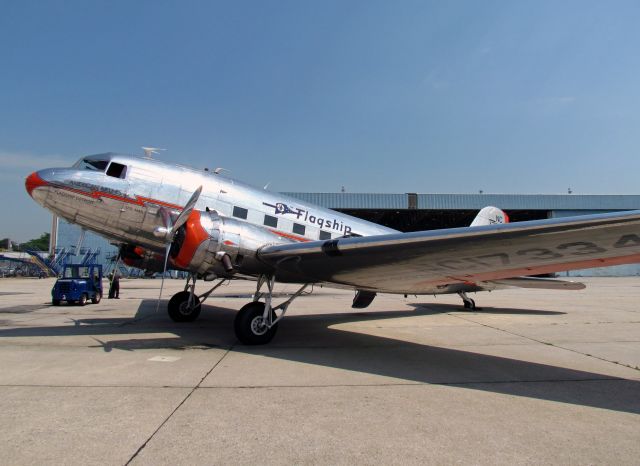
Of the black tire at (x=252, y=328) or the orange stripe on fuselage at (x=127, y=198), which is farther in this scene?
the orange stripe on fuselage at (x=127, y=198)

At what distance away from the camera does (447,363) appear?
6.28m

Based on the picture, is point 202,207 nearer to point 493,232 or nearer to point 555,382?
point 493,232

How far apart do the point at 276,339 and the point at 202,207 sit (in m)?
3.28

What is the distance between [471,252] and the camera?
5.29 meters

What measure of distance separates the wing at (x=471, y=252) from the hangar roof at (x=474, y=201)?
3953cm

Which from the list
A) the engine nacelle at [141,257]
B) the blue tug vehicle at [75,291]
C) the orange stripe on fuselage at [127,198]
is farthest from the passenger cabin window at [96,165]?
the blue tug vehicle at [75,291]

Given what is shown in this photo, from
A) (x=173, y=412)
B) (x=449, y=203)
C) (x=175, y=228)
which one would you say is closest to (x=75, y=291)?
(x=175, y=228)

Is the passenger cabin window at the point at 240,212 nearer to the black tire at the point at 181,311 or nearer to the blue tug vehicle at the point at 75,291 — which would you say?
the black tire at the point at 181,311

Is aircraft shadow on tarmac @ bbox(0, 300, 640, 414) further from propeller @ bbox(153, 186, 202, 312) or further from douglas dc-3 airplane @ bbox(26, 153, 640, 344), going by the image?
propeller @ bbox(153, 186, 202, 312)

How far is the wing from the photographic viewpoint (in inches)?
171

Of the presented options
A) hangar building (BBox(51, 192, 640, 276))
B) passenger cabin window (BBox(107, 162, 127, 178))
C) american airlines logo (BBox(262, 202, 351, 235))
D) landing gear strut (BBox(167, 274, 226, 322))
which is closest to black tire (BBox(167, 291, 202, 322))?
landing gear strut (BBox(167, 274, 226, 322))

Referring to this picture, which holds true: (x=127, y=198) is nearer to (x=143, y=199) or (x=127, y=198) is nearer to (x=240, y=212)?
(x=143, y=199)

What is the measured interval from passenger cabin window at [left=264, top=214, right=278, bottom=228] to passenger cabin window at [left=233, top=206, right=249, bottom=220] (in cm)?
47

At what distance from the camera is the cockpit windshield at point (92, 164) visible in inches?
324
